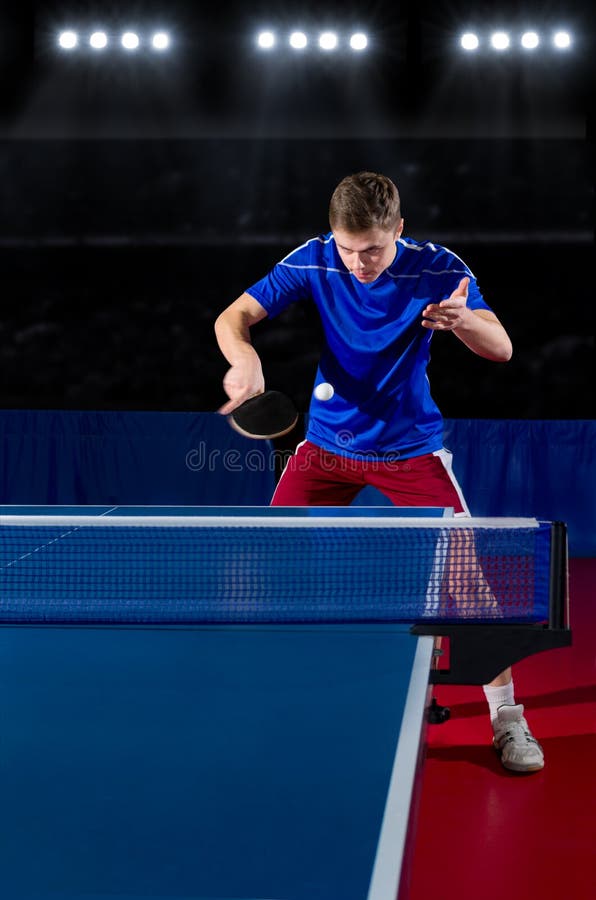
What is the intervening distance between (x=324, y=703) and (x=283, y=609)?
66 centimetres

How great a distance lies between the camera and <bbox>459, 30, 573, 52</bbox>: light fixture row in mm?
10008

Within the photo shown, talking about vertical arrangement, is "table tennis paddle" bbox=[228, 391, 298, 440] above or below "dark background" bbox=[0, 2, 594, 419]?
below

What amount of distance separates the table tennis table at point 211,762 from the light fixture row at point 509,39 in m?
9.06

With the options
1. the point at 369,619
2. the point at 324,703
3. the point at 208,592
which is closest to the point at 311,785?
the point at 324,703

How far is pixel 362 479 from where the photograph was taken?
3688mm

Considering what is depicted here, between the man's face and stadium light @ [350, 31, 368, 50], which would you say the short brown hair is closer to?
the man's face

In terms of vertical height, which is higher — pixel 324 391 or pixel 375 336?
pixel 375 336

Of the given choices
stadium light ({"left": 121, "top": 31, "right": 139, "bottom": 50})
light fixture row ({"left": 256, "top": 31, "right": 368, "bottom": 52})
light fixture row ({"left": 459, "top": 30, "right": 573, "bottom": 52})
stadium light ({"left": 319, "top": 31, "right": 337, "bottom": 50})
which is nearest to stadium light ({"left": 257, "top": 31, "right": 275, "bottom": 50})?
light fixture row ({"left": 256, "top": 31, "right": 368, "bottom": 52})

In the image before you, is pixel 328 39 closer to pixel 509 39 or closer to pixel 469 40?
pixel 469 40

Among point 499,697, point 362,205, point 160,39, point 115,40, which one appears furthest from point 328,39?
point 499,697

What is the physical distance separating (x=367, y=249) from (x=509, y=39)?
8.15 m

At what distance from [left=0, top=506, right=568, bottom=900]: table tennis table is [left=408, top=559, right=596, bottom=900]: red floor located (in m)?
0.69

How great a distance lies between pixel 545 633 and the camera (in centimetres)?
220

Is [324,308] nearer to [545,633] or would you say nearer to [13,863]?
[545,633]
